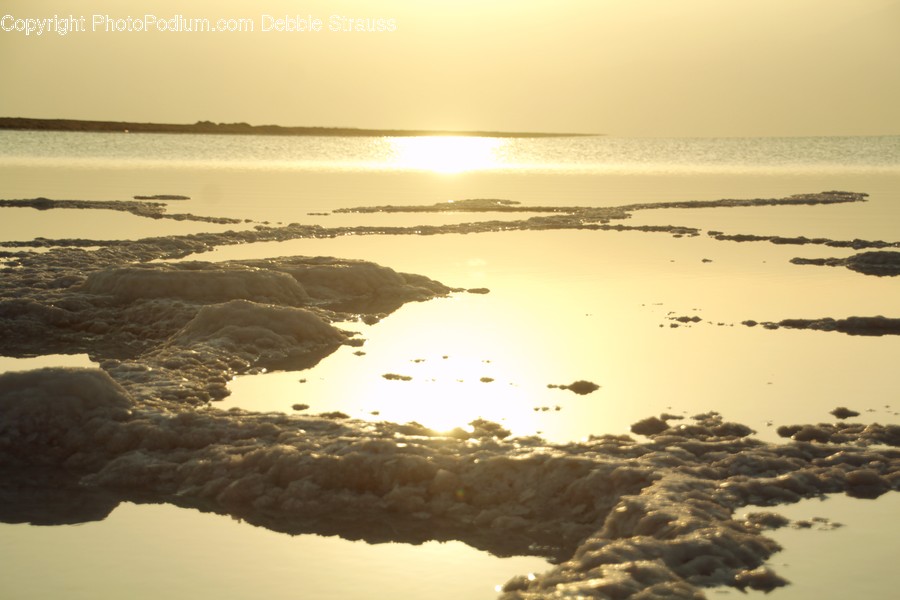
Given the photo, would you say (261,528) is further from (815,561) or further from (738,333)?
(738,333)

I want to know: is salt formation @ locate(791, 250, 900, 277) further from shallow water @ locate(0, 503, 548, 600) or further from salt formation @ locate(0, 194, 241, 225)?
salt formation @ locate(0, 194, 241, 225)

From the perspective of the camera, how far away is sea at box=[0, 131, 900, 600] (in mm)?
8047

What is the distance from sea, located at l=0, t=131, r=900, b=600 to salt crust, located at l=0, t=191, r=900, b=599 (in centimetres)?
36

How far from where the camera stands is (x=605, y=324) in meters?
17.2

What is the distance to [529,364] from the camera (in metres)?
14.5

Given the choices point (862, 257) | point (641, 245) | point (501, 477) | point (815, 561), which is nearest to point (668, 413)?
point (501, 477)

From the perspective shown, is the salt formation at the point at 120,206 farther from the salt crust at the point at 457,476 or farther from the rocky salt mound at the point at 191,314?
the salt crust at the point at 457,476

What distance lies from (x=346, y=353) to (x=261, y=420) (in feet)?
14.3

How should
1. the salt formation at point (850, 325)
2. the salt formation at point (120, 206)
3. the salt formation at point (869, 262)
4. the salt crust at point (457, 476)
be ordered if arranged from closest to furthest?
the salt crust at point (457, 476)
the salt formation at point (850, 325)
the salt formation at point (869, 262)
the salt formation at point (120, 206)

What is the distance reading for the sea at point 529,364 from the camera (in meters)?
8.05

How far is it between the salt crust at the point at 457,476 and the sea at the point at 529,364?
1.18ft

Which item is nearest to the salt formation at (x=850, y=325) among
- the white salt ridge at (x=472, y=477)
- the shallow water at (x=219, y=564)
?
the white salt ridge at (x=472, y=477)

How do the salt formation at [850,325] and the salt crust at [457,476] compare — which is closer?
the salt crust at [457,476]

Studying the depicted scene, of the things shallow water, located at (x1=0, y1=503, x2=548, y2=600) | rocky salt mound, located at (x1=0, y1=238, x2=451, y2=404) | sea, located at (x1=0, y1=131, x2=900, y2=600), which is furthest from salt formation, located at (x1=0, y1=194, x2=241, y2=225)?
shallow water, located at (x1=0, y1=503, x2=548, y2=600)
